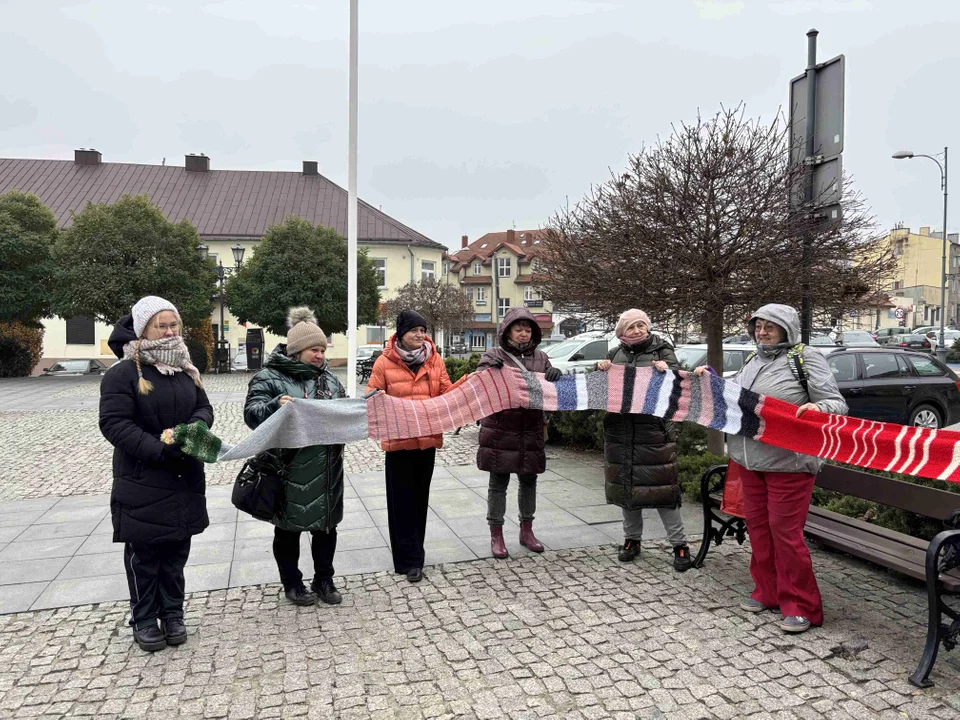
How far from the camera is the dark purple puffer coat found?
540cm

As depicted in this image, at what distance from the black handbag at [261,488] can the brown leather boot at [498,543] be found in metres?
1.86

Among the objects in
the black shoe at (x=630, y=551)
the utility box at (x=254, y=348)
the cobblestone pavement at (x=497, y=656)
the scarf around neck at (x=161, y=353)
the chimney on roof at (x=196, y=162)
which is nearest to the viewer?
the cobblestone pavement at (x=497, y=656)

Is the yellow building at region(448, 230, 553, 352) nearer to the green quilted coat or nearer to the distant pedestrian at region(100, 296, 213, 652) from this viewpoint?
the green quilted coat

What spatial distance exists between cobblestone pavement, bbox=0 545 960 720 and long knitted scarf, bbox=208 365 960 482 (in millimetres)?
1045

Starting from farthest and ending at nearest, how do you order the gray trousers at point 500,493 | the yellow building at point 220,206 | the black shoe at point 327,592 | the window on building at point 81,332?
the yellow building at point 220,206 → the window on building at point 81,332 → the gray trousers at point 500,493 → the black shoe at point 327,592

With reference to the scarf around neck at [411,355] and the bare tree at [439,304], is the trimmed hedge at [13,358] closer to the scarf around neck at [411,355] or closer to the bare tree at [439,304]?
the bare tree at [439,304]

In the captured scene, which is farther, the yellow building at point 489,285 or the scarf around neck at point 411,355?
the yellow building at point 489,285

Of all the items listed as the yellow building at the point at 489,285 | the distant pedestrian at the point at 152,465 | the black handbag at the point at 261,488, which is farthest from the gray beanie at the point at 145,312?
the yellow building at the point at 489,285

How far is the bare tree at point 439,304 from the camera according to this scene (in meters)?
42.9

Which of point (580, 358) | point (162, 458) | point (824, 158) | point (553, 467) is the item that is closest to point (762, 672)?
point (162, 458)

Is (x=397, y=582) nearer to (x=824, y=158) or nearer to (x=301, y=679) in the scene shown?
(x=301, y=679)

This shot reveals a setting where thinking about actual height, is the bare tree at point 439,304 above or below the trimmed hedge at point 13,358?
above

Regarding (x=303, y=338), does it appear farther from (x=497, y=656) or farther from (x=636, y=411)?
(x=636, y=411)

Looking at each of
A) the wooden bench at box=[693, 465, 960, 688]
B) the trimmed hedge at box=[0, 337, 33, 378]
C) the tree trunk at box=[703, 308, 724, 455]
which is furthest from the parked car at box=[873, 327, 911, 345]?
the trimmed hedge at box=[0, 337, 33, 378]
